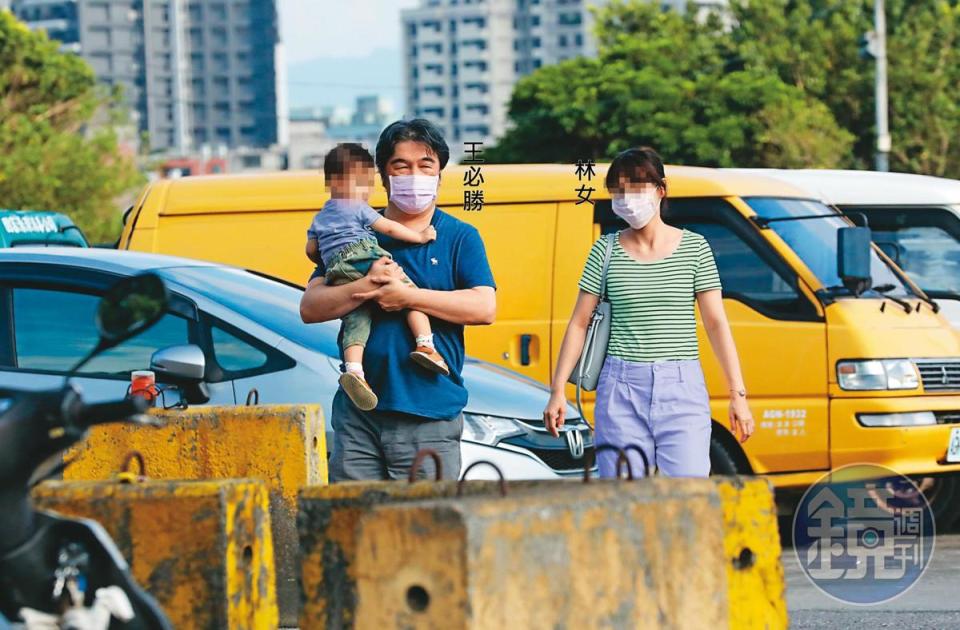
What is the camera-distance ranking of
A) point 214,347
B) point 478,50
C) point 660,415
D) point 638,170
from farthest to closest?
1. point 478,50
2. point 214,347
3. point 638,170
4. point 660,415

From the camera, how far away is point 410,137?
5297mm

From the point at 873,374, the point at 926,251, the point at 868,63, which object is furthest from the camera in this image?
the point at 868,63

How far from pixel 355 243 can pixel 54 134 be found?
3057 centimetres

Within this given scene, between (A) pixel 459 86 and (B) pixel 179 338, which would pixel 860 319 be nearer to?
(B) pixel 179 338

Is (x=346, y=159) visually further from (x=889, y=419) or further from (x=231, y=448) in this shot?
(x=889, y=419)

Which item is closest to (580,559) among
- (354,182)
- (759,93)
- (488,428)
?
(354,182)

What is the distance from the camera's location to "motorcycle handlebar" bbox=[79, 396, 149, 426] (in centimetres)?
300

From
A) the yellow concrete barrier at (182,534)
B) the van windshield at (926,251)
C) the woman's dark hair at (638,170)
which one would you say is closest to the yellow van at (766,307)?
the van windshield at (926,251)

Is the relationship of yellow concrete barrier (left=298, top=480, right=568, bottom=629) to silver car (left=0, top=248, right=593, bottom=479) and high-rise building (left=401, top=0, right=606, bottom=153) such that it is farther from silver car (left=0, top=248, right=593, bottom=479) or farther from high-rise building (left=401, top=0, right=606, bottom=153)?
high-rise building (left=401, top=0, right=606, bottom=153)

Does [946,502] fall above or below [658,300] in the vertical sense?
below

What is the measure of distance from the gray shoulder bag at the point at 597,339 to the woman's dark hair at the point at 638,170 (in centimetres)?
23

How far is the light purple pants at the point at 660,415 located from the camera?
564 cm
